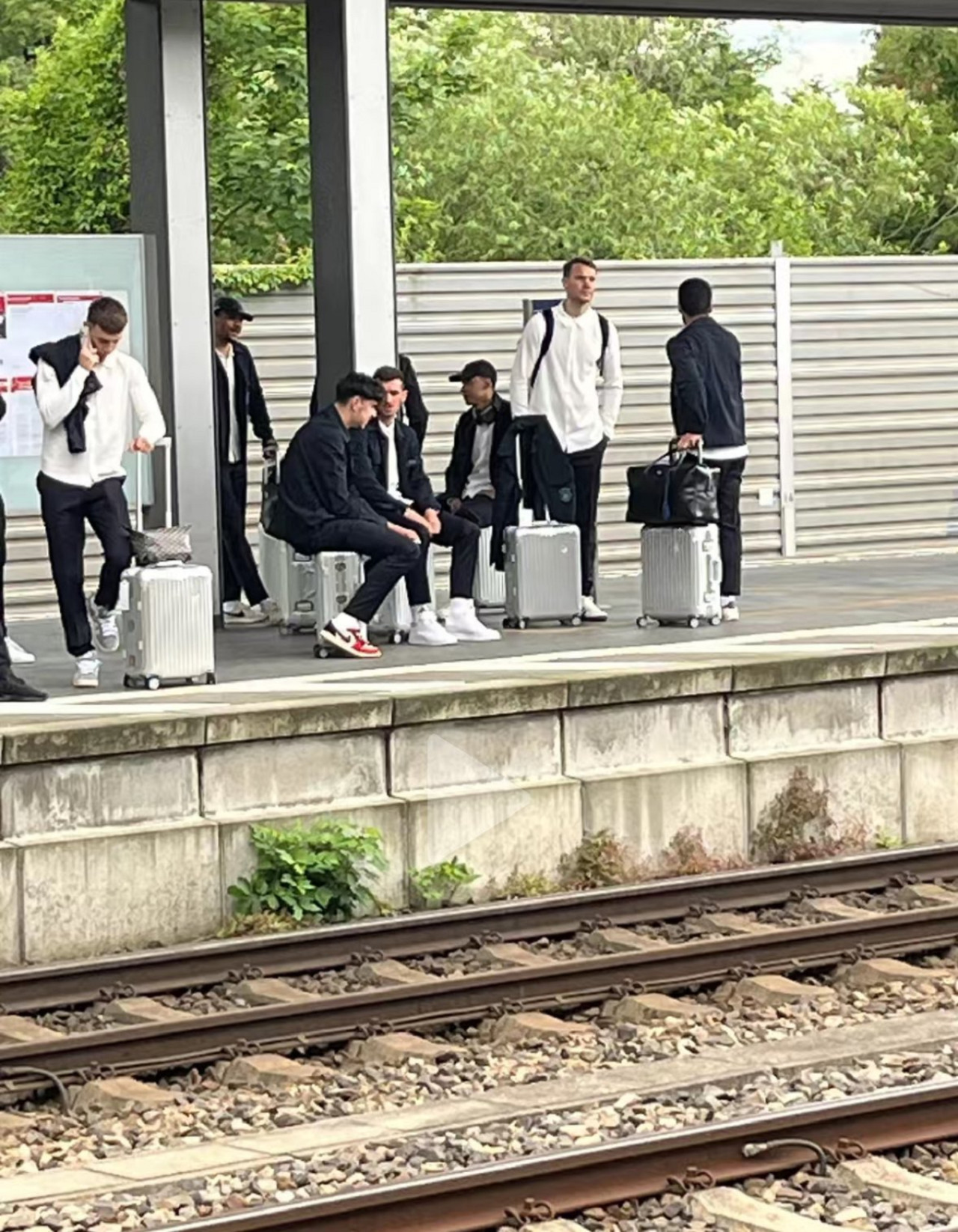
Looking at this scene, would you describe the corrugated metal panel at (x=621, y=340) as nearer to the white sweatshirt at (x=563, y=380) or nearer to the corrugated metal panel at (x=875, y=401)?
the corrugated metal panel at (x=875, y=401)

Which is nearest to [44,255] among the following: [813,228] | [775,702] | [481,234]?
[775,702]

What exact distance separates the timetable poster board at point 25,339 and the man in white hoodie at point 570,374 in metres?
2.32

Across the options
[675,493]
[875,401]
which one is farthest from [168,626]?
[875,401]

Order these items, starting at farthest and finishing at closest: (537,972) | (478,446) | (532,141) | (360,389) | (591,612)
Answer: (532,141)
(478,446)
(591,612)
(360,389)
(537,972)

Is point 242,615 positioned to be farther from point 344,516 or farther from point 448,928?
point 448,928

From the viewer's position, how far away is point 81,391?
39.7 feet

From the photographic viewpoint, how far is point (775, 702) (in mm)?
12023

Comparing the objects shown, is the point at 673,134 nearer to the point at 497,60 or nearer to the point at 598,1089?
the point at 497,60

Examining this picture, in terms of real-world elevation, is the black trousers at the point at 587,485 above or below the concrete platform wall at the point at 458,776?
above

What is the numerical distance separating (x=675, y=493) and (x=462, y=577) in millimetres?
1151

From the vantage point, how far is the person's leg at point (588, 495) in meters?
14.5

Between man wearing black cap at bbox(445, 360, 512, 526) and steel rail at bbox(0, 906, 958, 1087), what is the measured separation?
497cm

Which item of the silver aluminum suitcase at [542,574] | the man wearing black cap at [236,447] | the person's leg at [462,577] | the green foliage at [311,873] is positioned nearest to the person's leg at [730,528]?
the silver aluminum suitcase at [542,574]

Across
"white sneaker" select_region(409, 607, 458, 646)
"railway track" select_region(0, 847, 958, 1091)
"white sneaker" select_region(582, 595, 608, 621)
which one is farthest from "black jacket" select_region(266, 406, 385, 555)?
"railway track" select_region(0, 847, 958, 1091)
